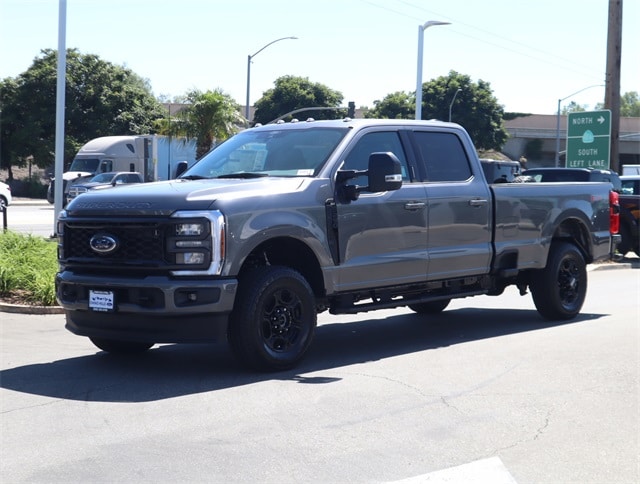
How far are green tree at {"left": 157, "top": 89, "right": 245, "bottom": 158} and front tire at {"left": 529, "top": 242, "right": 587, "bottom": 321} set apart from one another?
88.8 ft

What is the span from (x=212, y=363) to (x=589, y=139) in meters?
19.0

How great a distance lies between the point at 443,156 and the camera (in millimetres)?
9672

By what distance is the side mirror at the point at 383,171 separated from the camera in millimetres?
8227

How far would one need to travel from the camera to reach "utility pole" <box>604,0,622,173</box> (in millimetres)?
24516

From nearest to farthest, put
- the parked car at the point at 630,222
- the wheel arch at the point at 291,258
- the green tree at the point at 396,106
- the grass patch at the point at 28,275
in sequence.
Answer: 1. the wheel arch at the point at 291,258
2. the grass patch at the point at 28,275
3. the parked car at the point at 630,222
4. the green tree at the point at 396,106

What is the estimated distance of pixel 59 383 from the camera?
24.0 feet

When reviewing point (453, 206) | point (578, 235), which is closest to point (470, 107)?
point (578, 235)

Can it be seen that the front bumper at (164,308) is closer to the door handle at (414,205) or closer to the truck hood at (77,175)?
the door handle at (414,205)

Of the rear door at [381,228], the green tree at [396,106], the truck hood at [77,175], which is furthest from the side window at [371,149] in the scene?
the green tree at [396,106]

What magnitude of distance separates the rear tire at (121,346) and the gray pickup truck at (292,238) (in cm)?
2

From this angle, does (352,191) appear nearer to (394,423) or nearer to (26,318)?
(394,423)

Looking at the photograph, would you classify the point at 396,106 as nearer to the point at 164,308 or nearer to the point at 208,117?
the point at 208,117

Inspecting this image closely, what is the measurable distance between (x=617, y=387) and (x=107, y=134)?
192ft

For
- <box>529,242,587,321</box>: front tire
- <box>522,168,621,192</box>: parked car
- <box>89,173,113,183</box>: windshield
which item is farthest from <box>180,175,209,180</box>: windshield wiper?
<box>89,173,113,183</box>: windshield
